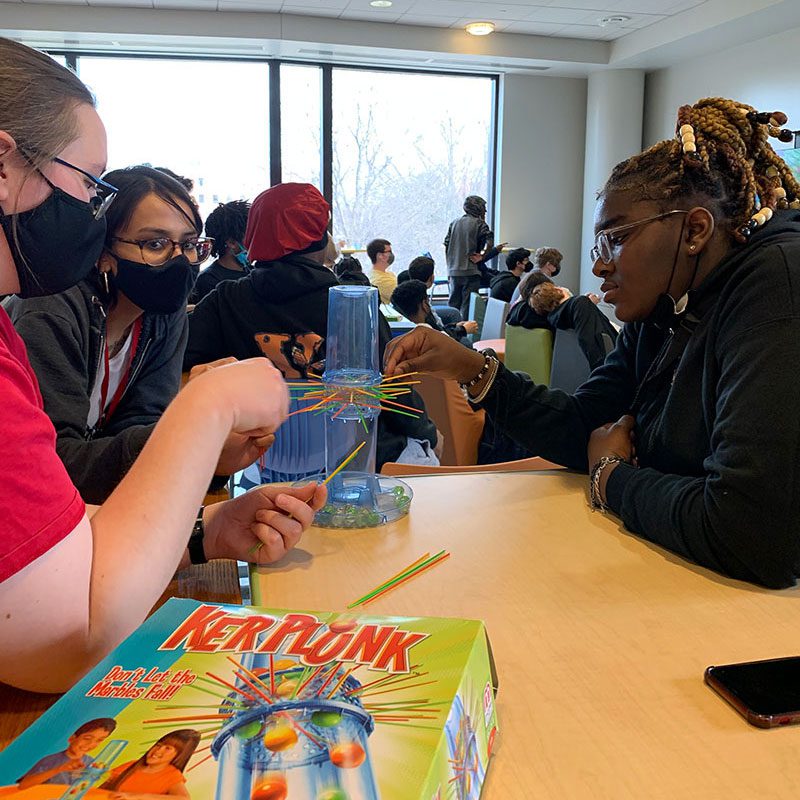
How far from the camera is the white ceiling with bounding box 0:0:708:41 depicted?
744 cm

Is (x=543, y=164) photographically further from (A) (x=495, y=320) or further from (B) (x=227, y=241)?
(B) (x=227, y=241)

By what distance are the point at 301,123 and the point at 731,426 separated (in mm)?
8680

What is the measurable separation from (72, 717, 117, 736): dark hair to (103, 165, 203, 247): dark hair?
1.14 metres

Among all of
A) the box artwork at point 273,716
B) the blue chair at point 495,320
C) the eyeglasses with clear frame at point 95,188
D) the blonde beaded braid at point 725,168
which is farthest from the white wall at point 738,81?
the box artwork at point 273,716

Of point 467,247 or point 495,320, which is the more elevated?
point 467,247

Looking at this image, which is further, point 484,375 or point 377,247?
point 377,247

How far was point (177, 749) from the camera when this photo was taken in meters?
0.55

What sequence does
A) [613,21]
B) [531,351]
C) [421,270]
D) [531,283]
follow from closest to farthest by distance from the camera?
1. [531,351]
2. [531,283]
3. [421,270]
4. [613,21]

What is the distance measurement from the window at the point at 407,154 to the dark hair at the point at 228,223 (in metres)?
5.55

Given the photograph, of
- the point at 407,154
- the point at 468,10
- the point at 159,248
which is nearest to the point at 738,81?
the point at 468,10

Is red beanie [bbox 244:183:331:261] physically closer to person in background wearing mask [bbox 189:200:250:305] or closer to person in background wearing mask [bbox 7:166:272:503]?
person in background wearing mask [bbox 7:166:272:503]

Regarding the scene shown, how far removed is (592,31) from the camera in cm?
854

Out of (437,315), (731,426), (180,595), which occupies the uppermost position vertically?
(731,426)

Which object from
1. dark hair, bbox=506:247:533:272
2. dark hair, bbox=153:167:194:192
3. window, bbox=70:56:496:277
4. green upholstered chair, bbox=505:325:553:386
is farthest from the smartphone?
window, bbox=70:56:496:277
